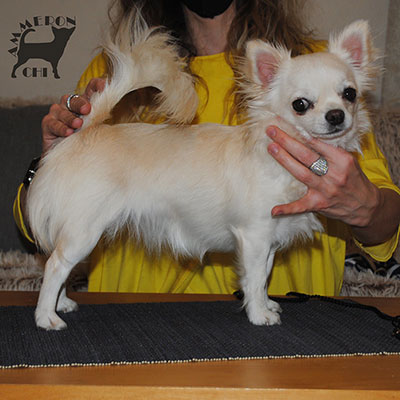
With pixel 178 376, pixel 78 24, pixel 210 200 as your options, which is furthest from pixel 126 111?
pixel 78 24

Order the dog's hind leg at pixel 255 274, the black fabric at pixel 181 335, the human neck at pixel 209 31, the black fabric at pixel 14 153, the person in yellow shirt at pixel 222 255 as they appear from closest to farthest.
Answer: the black fabric at pixel 181 335
the dog's hind leg at pixel 255 274
the person in yellow shirt at pixel 222 255
the human neck at pixel 209 31
the black fabric at pixel 14 153

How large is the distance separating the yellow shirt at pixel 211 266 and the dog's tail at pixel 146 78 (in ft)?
1.95

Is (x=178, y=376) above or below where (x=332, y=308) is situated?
above

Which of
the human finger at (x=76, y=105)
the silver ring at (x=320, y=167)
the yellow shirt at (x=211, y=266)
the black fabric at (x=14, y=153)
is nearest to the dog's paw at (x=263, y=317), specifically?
the silver ring at (x=320, y=167)

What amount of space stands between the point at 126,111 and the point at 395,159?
5.43 ft

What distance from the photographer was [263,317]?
4.46ft

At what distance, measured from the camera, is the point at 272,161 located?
4.51 ft

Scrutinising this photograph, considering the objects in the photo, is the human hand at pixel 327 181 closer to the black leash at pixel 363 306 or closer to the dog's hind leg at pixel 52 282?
the black leash at pixel 363 306

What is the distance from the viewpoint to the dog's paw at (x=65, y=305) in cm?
147

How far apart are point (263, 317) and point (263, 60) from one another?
2.30 feet

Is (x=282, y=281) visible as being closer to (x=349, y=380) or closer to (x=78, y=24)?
(x=349, y=380)

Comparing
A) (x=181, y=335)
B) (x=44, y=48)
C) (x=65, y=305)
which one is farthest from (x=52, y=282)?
(x=44, y=48)

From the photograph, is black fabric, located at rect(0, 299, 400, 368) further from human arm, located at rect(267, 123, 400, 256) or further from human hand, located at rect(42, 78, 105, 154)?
human hand, located at rect(42, 78, 105, 154)

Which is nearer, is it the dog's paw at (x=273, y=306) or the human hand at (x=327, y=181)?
the human hand at (x=327, y=181)
